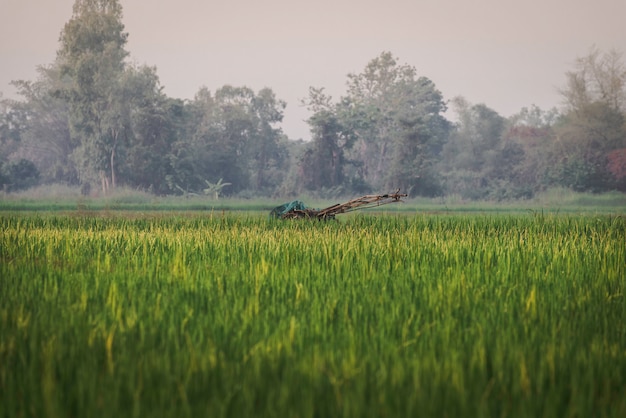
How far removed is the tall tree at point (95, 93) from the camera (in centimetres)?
4147

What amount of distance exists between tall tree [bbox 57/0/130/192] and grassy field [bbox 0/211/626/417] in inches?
1390

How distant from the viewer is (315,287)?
588 centimetres

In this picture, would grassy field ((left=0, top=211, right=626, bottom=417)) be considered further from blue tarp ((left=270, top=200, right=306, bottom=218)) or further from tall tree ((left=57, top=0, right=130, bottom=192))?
A: tall tree ((left=57, top=0, right=130, bottom=192))

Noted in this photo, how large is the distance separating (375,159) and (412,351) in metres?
46.5

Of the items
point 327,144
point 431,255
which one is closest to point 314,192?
point 327,144

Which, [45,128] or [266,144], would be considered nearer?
[266,144]

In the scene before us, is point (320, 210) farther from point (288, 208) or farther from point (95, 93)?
point (95, 93)

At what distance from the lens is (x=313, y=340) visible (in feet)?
13.8

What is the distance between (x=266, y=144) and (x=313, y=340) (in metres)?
44.5

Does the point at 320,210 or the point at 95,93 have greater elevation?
the point at 95,93

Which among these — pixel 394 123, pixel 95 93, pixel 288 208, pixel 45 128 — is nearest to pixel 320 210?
pixel 288 208

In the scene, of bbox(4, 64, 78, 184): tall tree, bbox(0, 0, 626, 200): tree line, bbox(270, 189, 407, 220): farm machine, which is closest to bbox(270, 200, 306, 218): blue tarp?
bbox(270, 189, 407, 220): farm machine

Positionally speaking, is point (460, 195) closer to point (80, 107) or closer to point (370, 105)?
point (370, 105)

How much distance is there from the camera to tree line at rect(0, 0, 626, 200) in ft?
137
